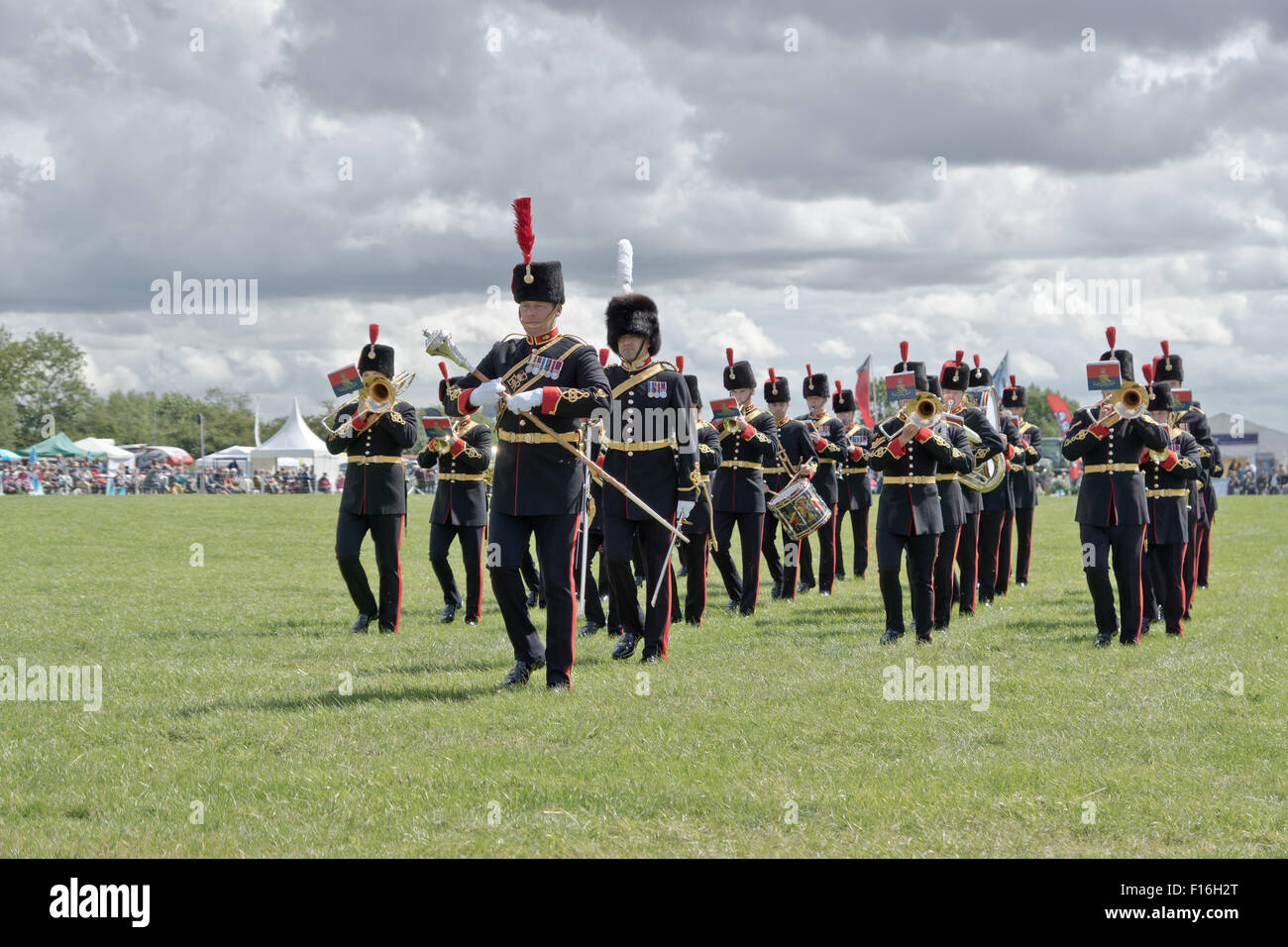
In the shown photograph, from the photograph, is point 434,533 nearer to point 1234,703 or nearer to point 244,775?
point 244,775

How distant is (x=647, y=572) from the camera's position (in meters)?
10.3

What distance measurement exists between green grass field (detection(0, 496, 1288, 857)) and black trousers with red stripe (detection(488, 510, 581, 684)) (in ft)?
1.13

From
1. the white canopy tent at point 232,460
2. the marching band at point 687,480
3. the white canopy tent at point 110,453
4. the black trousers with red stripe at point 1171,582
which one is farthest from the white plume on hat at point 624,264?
the white canopy tent at point 232,460

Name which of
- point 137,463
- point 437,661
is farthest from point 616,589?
point 137,463

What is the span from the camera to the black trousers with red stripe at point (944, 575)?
1216cm

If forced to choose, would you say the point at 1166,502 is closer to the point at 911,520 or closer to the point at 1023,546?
the point at 911,520

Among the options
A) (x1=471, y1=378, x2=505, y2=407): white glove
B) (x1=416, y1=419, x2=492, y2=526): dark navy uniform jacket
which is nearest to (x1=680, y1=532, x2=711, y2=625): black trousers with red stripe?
(x1=416, y1=419, x2=492, y2=526): dark navy uniform jacket

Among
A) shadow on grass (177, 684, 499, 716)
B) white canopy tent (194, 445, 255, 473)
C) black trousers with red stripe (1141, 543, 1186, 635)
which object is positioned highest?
white canopy tent (194, 445, 255, 473)

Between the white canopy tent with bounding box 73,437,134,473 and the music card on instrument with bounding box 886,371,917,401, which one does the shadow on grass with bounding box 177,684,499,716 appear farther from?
the white canopy tent with bounding box 73,437,134,473

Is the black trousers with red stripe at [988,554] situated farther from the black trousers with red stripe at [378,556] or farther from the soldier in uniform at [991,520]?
the black trousers with red stripe at [378,556]

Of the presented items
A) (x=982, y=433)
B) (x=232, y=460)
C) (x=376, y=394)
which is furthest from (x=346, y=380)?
(x=232, y=460)

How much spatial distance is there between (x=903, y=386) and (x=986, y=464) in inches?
141

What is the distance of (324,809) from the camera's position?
5.90m

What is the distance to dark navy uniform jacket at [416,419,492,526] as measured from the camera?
41.7ft
